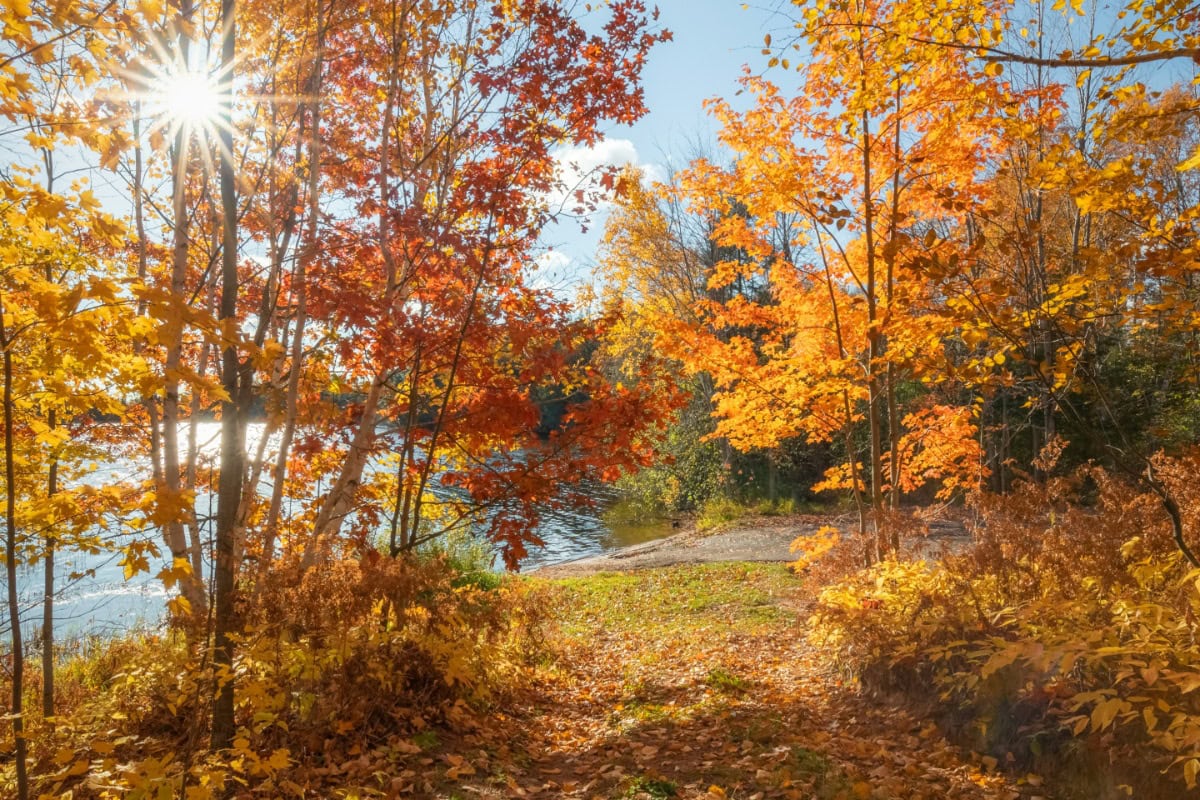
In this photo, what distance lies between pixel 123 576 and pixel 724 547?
11.6 metres

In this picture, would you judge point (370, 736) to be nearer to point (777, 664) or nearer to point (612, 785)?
point (612, 785)

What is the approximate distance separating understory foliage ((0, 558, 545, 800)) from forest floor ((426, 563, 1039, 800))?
33cm

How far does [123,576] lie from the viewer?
6285 mm

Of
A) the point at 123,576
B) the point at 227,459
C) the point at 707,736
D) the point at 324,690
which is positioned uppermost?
the point at 227,459

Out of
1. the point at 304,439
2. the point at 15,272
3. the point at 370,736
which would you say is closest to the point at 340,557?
the point at 304,439

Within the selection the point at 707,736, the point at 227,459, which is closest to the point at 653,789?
the point at 707,736

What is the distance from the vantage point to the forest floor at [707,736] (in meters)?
3.81

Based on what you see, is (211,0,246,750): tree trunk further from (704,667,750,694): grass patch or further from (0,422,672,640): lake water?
(704,667,750,694): grass patch

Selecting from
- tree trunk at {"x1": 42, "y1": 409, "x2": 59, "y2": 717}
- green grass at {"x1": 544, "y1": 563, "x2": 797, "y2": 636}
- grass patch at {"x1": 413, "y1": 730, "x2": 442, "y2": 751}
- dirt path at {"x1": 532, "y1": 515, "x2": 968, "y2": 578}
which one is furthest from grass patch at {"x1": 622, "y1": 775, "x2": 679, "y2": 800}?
dirt path at {"x1": 532, "y1": 515, "x2": 968, "y2": 578}

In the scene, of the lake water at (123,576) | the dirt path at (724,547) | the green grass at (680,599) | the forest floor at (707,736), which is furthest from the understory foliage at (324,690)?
the dirt path at (724,547)

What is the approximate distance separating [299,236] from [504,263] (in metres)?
1.71

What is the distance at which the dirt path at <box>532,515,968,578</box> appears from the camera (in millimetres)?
14281

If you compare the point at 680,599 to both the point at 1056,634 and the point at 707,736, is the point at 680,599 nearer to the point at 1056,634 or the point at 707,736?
the point at 707,736

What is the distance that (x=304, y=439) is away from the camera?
5.77m
